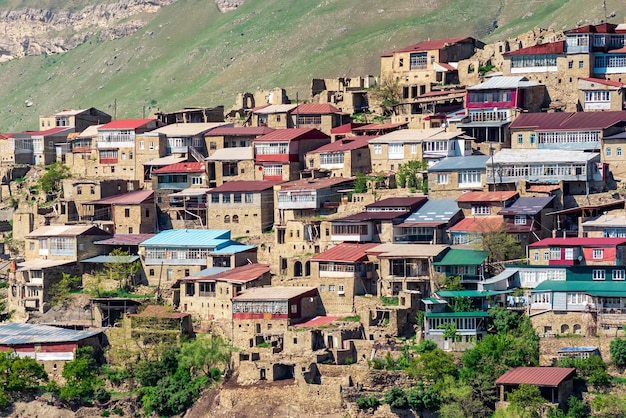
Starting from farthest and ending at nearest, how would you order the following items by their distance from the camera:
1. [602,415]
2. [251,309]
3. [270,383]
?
[251,309] < [270,383] < [602,415]

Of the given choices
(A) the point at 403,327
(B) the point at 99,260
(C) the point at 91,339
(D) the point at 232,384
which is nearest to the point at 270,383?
(D) the point at 232,384

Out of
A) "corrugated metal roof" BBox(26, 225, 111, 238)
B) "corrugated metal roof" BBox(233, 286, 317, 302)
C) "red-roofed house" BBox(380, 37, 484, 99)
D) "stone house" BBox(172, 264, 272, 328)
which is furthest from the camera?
"red-roofed house" BBox(380, 37, 484, 99)

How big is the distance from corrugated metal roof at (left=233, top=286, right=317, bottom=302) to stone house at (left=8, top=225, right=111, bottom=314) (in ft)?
43.3

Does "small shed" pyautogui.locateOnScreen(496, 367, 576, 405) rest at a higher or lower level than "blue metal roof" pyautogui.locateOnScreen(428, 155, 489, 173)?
lower

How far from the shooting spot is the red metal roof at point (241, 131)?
322 ft

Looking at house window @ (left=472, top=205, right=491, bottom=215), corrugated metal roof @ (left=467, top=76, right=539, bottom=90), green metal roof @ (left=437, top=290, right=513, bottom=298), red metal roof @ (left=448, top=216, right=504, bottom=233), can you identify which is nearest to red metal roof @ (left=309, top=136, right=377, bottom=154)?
corrugated metal roof @ (left=467, top=76, right=539, bottom=90)

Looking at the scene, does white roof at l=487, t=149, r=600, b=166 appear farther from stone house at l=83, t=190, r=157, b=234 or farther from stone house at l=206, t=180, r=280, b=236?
stone house at l=83, t=190, r=157, b=234

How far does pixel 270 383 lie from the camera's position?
73.4 meters

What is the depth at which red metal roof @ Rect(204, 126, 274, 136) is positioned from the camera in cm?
9812

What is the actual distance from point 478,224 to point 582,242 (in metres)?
6.34

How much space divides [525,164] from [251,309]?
53.3 ft

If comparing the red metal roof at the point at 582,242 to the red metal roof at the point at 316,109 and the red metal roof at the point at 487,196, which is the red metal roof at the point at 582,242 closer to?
the red metal roof at the point at 487,196

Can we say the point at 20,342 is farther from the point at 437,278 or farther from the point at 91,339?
the point at 437,278

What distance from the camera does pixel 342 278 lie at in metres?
78.8
